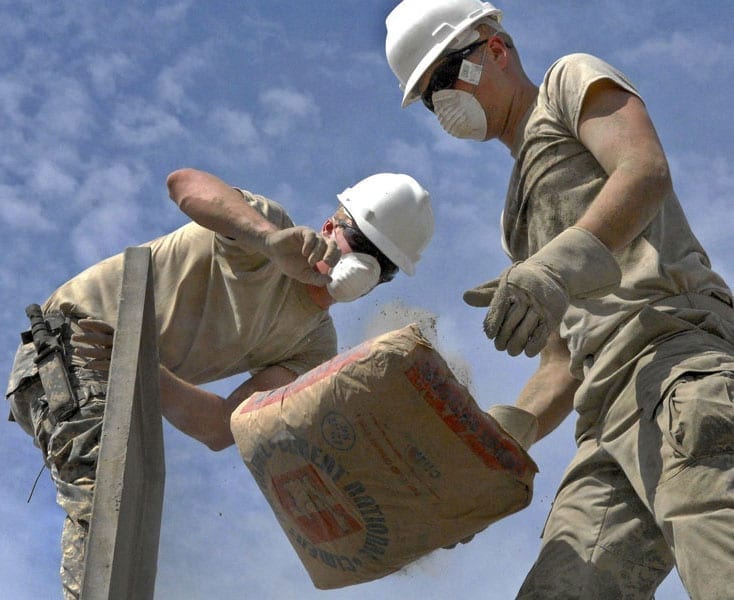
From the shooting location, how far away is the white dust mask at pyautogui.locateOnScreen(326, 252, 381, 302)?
502 centimetres

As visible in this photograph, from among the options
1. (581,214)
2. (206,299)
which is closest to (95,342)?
(206,299)

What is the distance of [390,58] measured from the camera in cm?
436

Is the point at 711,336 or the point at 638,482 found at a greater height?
the point at 711,336

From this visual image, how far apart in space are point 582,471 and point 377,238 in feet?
5.56

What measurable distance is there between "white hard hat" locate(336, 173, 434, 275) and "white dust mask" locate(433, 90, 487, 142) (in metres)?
1.03

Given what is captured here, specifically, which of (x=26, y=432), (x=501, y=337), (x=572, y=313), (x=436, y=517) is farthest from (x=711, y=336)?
(x=26, y=432)

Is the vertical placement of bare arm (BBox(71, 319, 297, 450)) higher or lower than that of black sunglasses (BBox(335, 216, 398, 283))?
lower

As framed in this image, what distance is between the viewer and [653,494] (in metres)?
3.37

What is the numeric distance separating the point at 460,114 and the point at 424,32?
31 cm

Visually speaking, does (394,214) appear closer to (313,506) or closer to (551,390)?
(551,390)

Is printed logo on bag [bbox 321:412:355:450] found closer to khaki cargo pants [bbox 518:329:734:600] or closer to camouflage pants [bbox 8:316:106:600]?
khaki cargo pants [bbox 518:329:734:600]

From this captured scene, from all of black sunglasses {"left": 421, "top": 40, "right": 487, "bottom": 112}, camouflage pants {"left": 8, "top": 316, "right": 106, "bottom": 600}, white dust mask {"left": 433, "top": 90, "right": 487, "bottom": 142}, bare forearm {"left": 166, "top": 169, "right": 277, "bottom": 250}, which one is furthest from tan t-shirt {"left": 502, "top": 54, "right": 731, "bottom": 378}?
camouflage pants {"left": 8, "top": 316, "right": 106, "bottom": 600}

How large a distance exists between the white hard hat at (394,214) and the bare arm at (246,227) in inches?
12.0

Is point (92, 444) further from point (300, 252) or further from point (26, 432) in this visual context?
point (300, 252)
